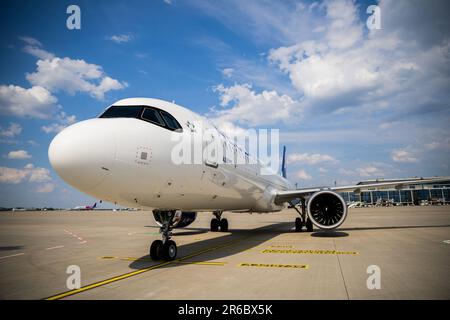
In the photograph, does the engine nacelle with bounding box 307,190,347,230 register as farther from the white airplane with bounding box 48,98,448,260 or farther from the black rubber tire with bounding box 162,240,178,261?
the black rubber tire with bounding box 162,240,178,261

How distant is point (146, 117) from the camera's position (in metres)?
6.69

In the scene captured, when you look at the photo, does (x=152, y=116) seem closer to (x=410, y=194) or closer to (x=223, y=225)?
(x=223, y=225)

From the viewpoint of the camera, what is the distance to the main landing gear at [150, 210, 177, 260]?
790cm

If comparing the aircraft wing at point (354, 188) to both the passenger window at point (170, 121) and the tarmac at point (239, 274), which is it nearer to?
the tarmac at point (239, 274)

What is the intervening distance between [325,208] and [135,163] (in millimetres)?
10347

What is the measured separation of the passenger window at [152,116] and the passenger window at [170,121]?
0.64 ft

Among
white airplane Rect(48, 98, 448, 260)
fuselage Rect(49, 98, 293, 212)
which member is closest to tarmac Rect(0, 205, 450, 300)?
white airplane Rect(48, 98, 448, 260)

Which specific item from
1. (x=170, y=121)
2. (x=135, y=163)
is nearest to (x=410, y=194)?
(x=170, y=121)

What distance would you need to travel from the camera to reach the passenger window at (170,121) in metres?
7.14

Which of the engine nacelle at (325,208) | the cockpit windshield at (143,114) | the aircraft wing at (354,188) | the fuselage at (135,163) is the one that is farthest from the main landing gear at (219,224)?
the cockpit windshield at (143,114)

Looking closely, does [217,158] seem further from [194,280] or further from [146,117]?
[194,280]

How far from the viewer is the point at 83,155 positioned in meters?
5.23
